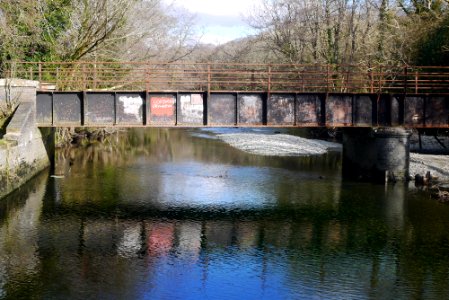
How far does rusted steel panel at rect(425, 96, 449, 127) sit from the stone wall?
20.8 metres

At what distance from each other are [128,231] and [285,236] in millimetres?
5622

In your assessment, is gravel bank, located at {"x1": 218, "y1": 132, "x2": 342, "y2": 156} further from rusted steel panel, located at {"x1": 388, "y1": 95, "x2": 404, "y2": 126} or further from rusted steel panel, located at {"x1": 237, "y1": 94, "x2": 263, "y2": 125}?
rusted steel panel, located at {"x1": 237, "y1": 94, "x2": 263, "y2": 125}

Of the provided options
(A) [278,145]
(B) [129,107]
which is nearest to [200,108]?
(B) [129,107]

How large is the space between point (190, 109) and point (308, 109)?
6305 millimetres

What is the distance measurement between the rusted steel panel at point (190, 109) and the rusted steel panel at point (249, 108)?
6.65ft

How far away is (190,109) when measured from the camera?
93.5 ft

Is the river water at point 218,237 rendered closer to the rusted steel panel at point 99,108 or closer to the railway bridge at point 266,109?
the railway bridge at point 266,109

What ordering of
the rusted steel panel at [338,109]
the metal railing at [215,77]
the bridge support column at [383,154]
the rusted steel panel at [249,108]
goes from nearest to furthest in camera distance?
the metal railing at [215,77] < the rusted steel panel at [249,108] < the rusted steel panel at [338,109] < the bridge support column at [383,154]

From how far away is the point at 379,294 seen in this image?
14.2 metres

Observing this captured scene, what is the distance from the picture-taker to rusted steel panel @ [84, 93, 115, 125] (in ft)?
93.1

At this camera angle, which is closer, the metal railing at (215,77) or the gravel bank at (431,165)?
the metal railing at (215,77)

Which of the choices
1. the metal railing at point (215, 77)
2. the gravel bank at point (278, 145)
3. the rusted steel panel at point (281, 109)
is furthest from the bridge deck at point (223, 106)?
the gravel bank at point (278, 145)

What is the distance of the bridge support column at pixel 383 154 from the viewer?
29.8 metres

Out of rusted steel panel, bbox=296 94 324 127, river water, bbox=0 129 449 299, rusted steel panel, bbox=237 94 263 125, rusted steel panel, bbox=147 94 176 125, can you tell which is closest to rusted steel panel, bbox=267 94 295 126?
rusted steel panel, bbox=296 94 324 127
